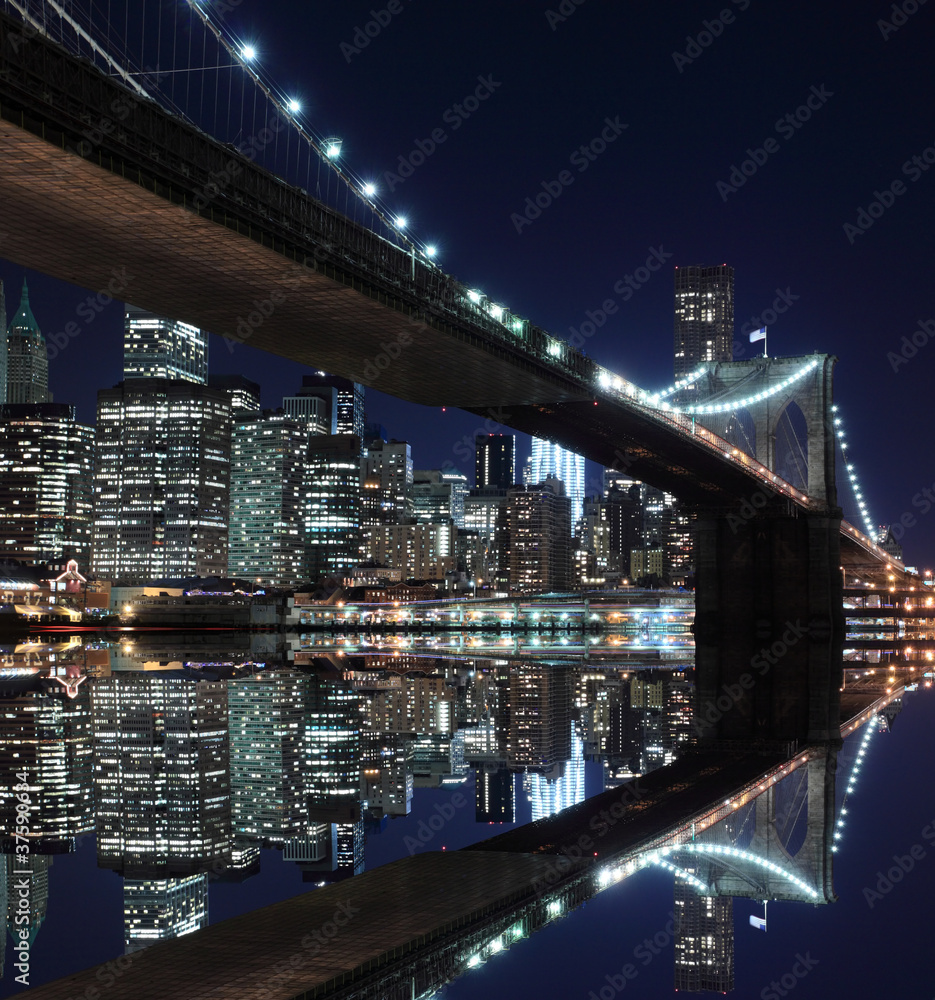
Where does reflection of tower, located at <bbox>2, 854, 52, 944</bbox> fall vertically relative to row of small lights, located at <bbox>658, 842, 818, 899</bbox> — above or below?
above

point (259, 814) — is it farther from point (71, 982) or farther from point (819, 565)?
point (819, 565)

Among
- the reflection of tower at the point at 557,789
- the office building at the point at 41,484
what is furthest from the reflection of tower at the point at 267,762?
the office building at the point at 41,484

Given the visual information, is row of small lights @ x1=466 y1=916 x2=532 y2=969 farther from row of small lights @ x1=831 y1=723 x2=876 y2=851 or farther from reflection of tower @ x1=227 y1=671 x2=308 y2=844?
row of small lights @ x1=831 y1=723 x2=876 y2=851

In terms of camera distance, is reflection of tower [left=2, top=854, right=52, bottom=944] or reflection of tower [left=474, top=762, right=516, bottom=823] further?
reflection of tower [left=474, top=762, right=516, bottom=823]

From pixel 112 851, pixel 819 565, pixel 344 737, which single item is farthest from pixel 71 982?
pixel 819 565

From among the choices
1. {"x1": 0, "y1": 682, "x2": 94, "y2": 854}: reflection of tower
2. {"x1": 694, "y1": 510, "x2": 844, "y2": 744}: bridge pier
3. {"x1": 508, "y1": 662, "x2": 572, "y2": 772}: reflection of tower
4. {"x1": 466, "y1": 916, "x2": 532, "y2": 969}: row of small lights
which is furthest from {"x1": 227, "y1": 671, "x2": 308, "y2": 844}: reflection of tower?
{"x1": 694, "y1": 510, "x2": 844, "y2": 744}: bridge pier

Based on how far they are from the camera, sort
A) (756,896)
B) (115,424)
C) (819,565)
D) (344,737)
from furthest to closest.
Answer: (115,424) < (819,565) < (344,737) < (756,896)

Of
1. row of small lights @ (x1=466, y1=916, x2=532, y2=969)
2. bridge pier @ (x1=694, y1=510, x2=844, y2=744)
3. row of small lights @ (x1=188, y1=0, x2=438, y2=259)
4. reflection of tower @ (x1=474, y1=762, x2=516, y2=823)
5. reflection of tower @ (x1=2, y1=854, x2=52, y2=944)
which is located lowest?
row of small lights @ (x1=466, y1=916, x2=532, y2=969)
